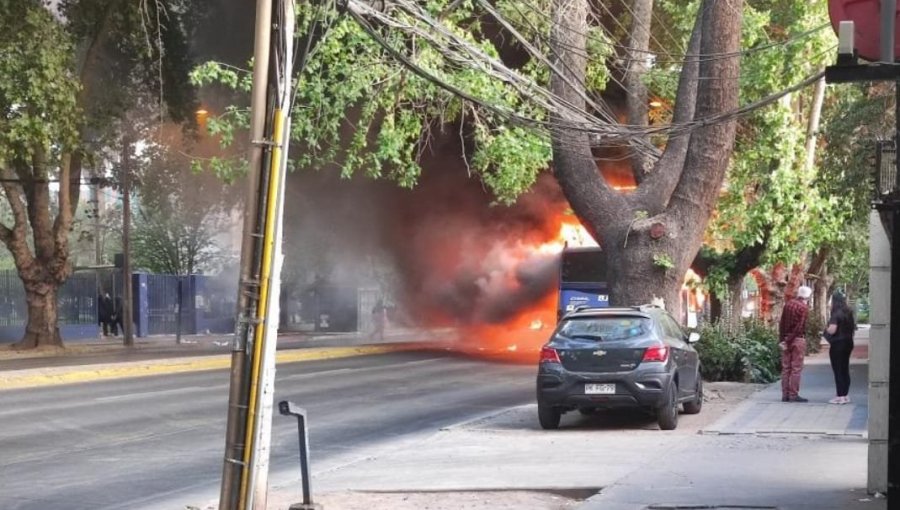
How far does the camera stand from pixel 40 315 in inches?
1237

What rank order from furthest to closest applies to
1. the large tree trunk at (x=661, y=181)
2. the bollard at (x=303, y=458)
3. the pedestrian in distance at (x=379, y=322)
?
the pedestrian in distance at (x=379, y=322) < the large tree trunk at (x=661, y=181) < the bollard at (x=303, y=458)

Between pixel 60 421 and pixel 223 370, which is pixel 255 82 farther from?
pixel 223 370

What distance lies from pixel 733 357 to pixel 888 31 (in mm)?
16312

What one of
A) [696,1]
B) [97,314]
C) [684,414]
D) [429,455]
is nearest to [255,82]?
[429,455]

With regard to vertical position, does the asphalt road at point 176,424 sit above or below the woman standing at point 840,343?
below

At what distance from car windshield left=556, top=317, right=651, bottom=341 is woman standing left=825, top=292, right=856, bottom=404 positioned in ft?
13.1

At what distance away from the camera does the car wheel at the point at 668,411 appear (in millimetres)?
13508

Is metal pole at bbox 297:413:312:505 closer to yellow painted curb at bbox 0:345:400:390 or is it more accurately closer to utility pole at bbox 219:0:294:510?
utility pole at bbox 219:0:294:510

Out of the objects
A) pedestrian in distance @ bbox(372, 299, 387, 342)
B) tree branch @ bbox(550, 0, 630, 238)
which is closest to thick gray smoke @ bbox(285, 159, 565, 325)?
pedestrian in distance @ bbox(372, 299, 387, 342)

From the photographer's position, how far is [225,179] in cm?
2022

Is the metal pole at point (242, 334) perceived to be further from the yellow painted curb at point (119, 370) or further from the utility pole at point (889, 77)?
the yellow painted curb at point (119, 370)

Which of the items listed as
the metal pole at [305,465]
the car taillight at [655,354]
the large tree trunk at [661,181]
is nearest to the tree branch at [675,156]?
the large tree trunk at [661,181]

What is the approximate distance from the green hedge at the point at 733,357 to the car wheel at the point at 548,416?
6894mm

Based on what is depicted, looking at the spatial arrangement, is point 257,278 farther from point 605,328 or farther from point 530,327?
point 530,327
